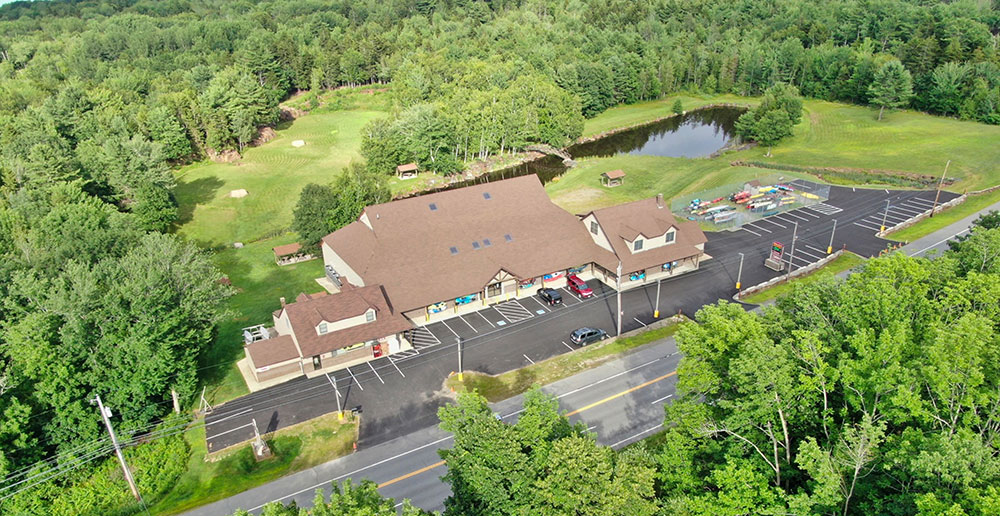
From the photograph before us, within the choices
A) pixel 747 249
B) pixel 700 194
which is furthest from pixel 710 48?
→ pixel 747 249

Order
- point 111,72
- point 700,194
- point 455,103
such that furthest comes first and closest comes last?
1. point 111,72
2. point 455,103
3. point 700,194

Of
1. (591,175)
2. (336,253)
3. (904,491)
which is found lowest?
(591,175)

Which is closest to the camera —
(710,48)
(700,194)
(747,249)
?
(747,249)

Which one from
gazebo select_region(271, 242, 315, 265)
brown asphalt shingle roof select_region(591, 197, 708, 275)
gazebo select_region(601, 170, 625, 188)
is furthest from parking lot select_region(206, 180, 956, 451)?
gazebo select_region(601, 170, 625, 188)

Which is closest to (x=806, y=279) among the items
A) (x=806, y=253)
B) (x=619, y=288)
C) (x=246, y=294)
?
(x=806, y=253)

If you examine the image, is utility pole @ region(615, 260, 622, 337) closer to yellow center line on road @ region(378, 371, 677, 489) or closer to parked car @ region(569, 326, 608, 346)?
parked car @ region(569, 326, 608, 346)

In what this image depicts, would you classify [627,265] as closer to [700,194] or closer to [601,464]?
[700,194]
